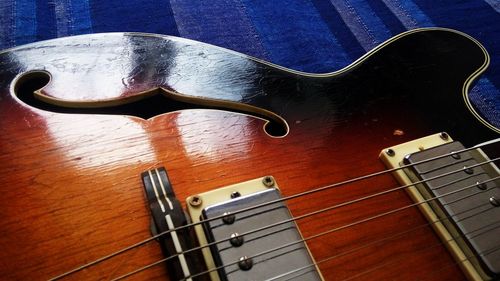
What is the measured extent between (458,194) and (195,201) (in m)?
0.36

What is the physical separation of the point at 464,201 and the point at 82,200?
50 centimetres

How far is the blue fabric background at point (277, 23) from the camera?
3.22ft

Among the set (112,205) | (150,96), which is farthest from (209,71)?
(112,205)

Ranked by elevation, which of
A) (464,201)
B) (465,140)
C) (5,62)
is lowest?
(464,201)

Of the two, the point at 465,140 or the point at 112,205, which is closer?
the point at 112,205

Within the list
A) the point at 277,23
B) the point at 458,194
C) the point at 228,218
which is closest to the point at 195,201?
the point at 228,218

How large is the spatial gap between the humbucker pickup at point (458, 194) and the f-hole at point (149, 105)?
0.58 feet

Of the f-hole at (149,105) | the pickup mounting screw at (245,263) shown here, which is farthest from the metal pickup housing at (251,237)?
the f-hole at (149,105)

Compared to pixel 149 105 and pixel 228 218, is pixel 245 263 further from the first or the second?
pixel 149 105

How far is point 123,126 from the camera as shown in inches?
23.0

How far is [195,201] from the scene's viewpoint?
1.67 feet

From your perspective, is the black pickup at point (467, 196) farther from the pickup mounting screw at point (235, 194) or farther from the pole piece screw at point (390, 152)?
the pickup mounting screw at point (235, 194)

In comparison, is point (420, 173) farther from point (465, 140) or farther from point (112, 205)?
point (112, 205)

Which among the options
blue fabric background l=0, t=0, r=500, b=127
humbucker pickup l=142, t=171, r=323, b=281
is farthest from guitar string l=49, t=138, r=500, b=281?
blue fabric background l=0, t=0, r=500, b=127
